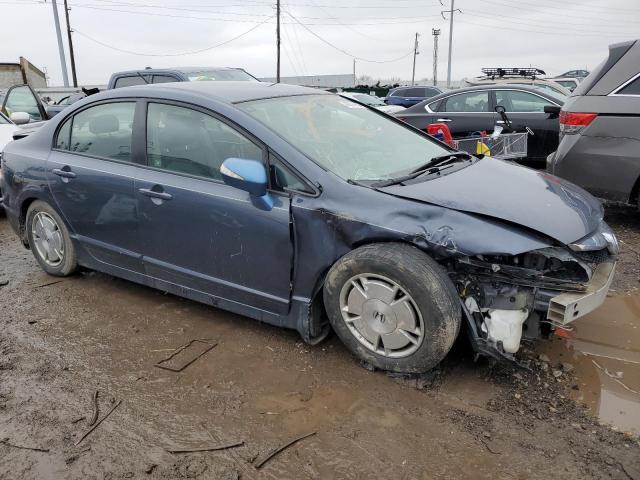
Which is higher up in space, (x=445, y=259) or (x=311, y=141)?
(x=311, y=141)

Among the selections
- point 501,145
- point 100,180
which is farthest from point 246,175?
point 501,145

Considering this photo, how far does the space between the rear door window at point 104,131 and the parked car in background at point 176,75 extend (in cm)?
376

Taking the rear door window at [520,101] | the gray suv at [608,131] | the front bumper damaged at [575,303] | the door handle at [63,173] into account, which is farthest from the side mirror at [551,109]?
the door handle at [63,173]

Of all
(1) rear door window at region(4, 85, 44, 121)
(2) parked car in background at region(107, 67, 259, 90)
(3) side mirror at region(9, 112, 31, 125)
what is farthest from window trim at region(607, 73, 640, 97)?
(1) rear door window at region(4, 85, 44, 121)

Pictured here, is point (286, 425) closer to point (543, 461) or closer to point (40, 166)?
point (543, 461)

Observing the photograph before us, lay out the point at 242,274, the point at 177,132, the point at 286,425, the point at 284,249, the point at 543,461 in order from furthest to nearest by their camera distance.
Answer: the point at 177,132, the point at 242,274, the point at 284,249, the point at 286,425, the point at 543,461

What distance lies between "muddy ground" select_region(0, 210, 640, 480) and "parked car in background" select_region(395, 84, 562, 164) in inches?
191

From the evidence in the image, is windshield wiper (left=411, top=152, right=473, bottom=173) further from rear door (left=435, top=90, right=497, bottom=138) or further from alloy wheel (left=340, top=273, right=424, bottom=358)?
rear door (left=435, top=90, right=497, bottom=138)

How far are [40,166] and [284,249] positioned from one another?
236cm

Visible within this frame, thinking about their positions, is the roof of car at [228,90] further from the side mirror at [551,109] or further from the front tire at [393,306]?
the side mirror at [551,109]

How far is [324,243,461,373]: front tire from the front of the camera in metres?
2.65

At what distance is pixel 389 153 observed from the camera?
11.5ft

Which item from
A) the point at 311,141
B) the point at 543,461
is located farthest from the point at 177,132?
the point at 543,461

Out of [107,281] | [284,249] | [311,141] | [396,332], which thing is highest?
[311,141]
